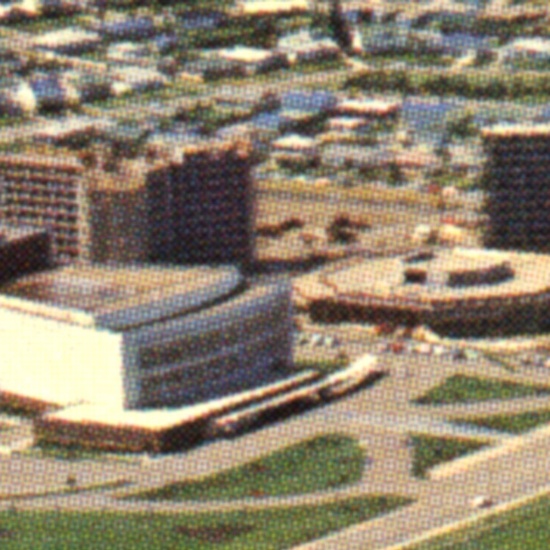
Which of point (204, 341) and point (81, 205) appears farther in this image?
point (81, 205)

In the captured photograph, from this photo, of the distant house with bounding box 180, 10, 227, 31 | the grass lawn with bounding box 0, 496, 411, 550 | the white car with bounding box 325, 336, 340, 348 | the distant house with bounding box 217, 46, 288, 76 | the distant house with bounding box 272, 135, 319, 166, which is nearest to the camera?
the grass lawn with bounding box 0, 496, 411, 550

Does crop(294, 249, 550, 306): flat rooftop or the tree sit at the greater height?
crop(294, 249, 550, 306): flat rooftop

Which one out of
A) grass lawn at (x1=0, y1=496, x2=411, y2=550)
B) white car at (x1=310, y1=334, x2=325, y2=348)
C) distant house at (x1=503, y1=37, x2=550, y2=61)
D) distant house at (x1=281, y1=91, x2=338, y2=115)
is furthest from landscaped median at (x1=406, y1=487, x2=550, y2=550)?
distant house at (x1=503, y1=37, x2=550, y2=61)

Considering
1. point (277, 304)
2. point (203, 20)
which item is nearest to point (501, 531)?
point (277, 304)

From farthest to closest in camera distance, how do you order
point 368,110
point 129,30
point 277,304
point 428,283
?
point 129,30 < point 368,110 < point 428,283 < point 277,304

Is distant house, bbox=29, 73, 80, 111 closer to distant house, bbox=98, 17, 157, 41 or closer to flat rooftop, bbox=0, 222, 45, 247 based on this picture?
distant house, bbox=98, 17, 157, 41

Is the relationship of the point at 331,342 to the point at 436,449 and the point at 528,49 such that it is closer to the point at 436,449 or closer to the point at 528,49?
the point at 436,449

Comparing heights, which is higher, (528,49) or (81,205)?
(81,205)
